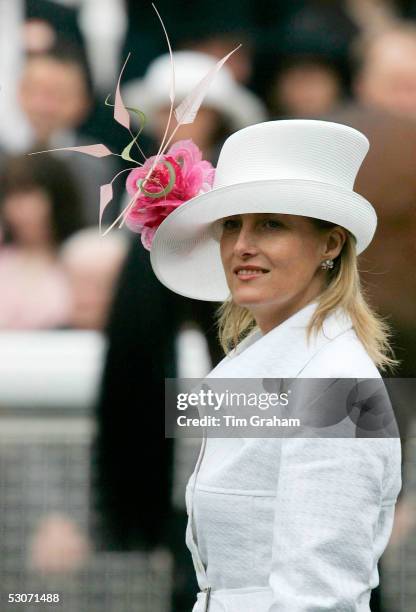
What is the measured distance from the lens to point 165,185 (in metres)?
2.20

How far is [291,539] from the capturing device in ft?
5.24

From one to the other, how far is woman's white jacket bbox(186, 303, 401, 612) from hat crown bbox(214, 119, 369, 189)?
0.26 metres

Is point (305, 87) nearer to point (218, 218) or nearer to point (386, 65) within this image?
point (386, 65)

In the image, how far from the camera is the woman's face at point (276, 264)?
1.88 metres

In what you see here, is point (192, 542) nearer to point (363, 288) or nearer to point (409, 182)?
point (363, 288)

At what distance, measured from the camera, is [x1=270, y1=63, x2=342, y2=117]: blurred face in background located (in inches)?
91.4

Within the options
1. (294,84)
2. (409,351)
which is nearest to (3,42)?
(294,84)

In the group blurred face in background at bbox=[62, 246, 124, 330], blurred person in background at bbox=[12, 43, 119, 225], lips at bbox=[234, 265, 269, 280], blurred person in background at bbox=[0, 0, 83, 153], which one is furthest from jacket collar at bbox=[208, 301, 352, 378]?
blurred person in background at bbox=[0, 0, 83, 153]

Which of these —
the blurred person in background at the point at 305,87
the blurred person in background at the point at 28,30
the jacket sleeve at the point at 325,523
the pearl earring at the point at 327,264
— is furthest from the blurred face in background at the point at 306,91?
the jacket sleeve at the point at 325,523

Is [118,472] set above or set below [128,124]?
below

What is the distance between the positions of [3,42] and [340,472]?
4.16 feet

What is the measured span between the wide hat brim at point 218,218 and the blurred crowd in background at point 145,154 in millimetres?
88

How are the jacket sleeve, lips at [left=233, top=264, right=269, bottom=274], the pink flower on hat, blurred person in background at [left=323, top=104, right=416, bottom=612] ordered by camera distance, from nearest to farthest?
the jacket sleeve
lips at [left=233, top=264, right=269, bottom=274]
the pink flower on hat
blurred person in background at [left=323, top=104, right=416, bottom=612]

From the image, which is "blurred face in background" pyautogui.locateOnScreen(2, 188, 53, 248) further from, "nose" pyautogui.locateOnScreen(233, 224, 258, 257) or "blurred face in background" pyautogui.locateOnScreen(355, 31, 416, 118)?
"blurred face in background" pyautogui.locateOnScreen(355, 31, 416, 118)
